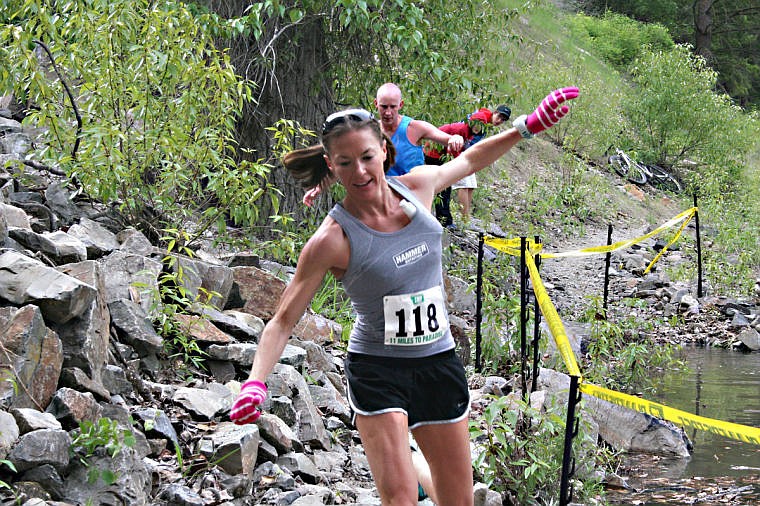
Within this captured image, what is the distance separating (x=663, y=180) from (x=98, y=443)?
69.2 ft

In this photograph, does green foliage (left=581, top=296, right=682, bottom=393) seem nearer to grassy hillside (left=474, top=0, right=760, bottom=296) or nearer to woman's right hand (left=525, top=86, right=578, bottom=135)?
woman's right hand (left=525, top=86, right=578, bottom=135)

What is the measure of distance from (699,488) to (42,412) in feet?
12.4

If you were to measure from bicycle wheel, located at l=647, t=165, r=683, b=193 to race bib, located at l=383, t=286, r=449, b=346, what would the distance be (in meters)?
20.6

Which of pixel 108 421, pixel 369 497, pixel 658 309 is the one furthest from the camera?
pixel 658 309

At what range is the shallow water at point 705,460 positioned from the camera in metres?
5.49

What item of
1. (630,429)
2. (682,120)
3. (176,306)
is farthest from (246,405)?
(682,120)

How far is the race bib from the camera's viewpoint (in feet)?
10.7

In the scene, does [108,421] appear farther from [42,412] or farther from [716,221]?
[716,221]

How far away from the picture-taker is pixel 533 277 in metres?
5.60

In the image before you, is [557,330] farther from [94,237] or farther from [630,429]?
[94,237]

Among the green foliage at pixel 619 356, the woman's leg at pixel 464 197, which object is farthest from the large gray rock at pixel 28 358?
the woman's leg at pixel 464 197

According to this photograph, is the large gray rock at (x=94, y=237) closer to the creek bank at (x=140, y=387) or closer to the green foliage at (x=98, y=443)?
the creek bank at (x=140, y=387)

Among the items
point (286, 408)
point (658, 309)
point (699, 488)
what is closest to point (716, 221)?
point (658, 309)

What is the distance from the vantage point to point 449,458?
346 centimetres
